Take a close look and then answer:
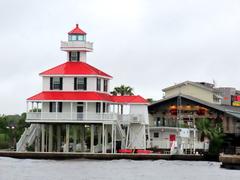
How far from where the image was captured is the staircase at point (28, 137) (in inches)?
4176

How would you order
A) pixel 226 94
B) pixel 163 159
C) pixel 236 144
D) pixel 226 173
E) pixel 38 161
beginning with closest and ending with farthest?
pixel 226 173 < pixel 38 161 < pixel 163 159 < pixel 236 144 < pixel 226 94

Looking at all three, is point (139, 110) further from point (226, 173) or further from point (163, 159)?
point (226, 173)

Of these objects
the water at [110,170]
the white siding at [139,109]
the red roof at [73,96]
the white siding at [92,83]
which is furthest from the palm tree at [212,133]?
the white siding at [92,83]

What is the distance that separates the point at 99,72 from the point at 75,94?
4128mm

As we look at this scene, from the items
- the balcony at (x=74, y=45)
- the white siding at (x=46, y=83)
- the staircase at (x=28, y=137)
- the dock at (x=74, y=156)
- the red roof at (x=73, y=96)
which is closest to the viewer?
the dock at (x=74, y=156)

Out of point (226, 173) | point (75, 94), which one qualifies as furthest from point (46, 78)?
point (226, 173)

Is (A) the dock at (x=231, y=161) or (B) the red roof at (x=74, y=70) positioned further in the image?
(B) the red roof at (x=74, y=70)

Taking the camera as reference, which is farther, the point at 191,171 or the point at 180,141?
the point at 180,141

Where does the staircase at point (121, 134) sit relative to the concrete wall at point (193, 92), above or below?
below

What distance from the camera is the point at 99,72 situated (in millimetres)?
108875

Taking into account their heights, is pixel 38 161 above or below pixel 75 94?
below

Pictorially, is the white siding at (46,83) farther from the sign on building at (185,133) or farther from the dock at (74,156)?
the sign on building at (185,133)

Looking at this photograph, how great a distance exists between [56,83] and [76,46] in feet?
15.2

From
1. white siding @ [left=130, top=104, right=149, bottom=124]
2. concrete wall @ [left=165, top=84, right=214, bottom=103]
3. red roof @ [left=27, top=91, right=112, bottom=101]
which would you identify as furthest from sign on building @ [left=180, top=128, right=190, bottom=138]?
concrete wall @ [left=165, top=84, right=214, bottom=103]
